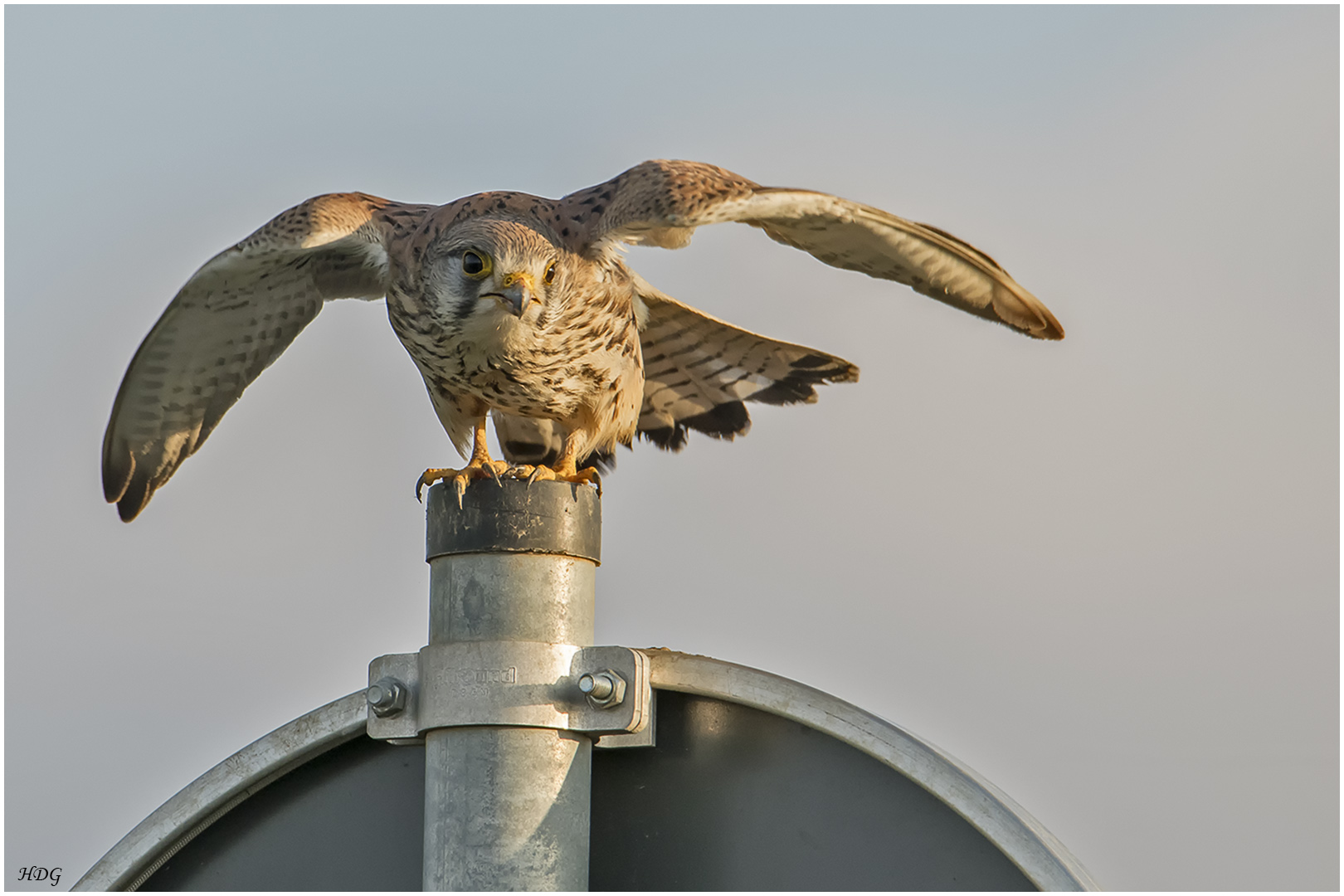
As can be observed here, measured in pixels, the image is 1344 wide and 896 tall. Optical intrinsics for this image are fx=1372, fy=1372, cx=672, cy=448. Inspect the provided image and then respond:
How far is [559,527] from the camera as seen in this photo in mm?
2416

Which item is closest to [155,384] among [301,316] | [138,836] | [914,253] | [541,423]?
[301,316]

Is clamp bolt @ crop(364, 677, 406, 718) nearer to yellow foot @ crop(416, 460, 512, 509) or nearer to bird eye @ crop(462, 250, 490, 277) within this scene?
yellow foot @ crop(416, 460, 512, 509)

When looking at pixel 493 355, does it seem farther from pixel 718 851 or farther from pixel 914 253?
pixel 718 851

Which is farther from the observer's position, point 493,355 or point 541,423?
point 541,423

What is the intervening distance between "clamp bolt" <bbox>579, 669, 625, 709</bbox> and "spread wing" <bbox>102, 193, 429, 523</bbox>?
1.77 meters

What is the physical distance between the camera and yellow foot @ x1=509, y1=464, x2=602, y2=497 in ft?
8.68

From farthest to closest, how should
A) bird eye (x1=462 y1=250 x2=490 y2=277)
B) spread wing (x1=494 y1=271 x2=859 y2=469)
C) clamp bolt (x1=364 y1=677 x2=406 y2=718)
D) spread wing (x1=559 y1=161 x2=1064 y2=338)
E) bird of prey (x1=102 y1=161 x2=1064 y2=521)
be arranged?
spread wing (x1=494 y1=271 x2=859 y2=469) < bird eye (x1=462 y1=250 x2=490 y2=277) < bird of prey (x1=102 y1=161 x2=1064 y2=521) < spread wing (x1=559 y1=161 x2=1064 y2=338) < clamp bolt (x1=364 y1=677 x2=406 y2=718)

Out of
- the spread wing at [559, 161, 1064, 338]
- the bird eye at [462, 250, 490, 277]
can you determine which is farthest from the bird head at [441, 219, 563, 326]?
the spread wing at [559, 161, 1064, 338]

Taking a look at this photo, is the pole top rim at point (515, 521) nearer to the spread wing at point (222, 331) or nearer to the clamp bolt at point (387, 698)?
the clamp bolt at point (387, 698)

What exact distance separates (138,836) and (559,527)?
3.52 feet

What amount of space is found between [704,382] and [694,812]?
197cm

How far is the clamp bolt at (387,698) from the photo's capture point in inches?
93.0

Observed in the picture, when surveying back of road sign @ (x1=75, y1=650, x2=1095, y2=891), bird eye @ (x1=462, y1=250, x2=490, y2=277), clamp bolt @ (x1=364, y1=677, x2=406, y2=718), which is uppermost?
bird eye @ (x1=462, y1=250, x2=490, y2=277)

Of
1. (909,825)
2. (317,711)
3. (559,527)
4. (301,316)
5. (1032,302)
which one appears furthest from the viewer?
(301,316)
